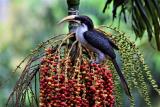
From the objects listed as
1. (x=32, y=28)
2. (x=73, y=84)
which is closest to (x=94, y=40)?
(x=73, y=84)

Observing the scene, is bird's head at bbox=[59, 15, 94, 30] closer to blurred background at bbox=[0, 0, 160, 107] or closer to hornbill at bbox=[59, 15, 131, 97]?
hornbill at bbox=[59, 15, 131, 97]

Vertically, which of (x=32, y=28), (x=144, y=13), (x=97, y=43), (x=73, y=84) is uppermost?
(x=32, y=28)

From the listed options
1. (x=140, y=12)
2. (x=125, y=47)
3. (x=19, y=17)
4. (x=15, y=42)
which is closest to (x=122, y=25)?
(x=15, y=42)

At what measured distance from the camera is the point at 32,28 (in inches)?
241

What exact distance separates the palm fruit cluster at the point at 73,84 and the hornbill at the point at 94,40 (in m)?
0.10

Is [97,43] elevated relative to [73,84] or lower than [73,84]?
elevated

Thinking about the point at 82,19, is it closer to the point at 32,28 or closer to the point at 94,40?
the point at 94,40

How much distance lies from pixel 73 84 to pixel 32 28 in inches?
179

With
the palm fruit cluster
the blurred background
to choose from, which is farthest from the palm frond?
the blurred background

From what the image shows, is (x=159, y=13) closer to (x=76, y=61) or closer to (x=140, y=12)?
(x=140, y=12)

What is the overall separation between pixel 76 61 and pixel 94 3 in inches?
146

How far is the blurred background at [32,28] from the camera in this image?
4.60 metres

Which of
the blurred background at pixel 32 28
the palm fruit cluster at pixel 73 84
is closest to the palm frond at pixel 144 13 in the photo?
the palm fruit cluster at pixel 73 84

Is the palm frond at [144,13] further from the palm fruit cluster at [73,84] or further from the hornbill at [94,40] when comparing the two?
the palm fruit cluster at [73,84]
